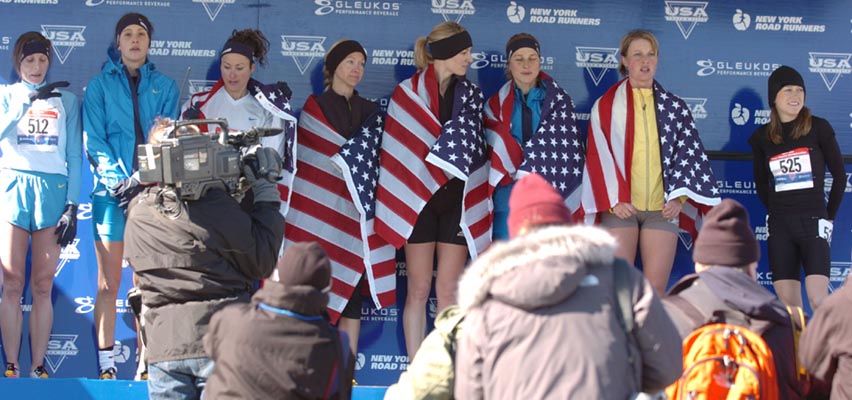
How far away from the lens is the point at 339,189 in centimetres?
642

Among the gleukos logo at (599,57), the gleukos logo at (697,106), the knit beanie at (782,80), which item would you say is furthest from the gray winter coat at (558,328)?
the gleukos logo at (697,106)

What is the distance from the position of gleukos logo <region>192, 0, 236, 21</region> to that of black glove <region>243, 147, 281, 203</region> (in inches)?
113

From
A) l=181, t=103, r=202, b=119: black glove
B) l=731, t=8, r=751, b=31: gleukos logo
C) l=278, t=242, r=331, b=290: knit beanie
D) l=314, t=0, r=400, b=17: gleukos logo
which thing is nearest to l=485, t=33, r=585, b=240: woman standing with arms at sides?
l=314, t=0, r=400, b=17: gleukos logo

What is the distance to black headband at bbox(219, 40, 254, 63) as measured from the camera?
6.19 m

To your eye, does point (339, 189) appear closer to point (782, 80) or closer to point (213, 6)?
point (213, 6)

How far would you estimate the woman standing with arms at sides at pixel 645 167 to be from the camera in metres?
6.27

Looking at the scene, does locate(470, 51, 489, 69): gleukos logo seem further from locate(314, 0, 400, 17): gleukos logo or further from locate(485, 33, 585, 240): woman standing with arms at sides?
locate(314, 0, 400, 17): gleukos logo

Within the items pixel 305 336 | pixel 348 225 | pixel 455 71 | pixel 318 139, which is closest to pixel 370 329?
pixel 348 225

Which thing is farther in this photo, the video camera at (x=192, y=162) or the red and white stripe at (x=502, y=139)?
the red and white stripe at (x=502, y=139)

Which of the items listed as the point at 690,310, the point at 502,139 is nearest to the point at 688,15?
the point at 502,139

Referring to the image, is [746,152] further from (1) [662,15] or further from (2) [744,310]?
(2) [744,310]

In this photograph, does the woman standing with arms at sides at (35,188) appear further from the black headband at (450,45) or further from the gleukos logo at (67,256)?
the black headband at (450,45)

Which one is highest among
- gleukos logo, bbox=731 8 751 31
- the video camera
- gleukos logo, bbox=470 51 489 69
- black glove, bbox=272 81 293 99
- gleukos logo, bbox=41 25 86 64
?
gleukos logo, bbox=731 8 751 31

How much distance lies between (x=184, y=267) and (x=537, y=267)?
1.52 meters
